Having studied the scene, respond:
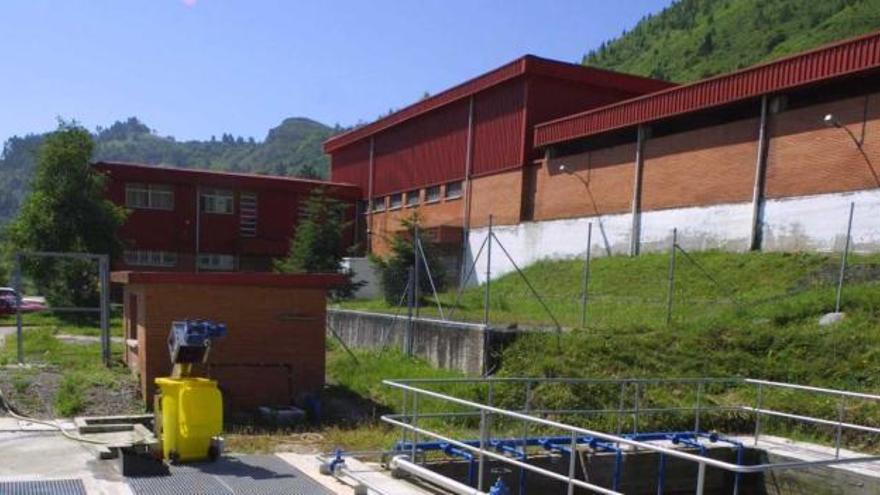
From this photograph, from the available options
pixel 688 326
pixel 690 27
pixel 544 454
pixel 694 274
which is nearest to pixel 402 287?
pixel 694 274

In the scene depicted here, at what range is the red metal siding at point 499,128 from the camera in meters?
30.6

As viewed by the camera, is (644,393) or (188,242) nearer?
(644,393)

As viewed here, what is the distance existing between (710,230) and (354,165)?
26.3 meters

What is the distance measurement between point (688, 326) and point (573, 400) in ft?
12.0

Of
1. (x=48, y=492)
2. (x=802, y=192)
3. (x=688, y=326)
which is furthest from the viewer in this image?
(x=802, y=192)

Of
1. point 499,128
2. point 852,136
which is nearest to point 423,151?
point 499,128

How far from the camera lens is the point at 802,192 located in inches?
792

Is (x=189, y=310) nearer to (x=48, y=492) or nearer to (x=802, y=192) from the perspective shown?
(x=48, y=492)

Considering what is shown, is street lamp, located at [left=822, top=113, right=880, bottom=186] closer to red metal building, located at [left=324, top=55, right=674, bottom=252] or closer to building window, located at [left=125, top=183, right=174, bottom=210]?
red metal building, located at [left=324, top=55, right=674, bottom=252]

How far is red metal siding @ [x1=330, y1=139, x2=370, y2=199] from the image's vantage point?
43.4 meters

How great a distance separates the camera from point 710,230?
22688 mm

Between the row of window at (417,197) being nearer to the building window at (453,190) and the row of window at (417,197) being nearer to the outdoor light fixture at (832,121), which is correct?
the building window at (453,190)

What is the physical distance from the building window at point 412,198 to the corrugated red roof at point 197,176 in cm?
512

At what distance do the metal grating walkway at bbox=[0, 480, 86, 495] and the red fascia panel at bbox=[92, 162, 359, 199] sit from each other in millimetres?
28715
